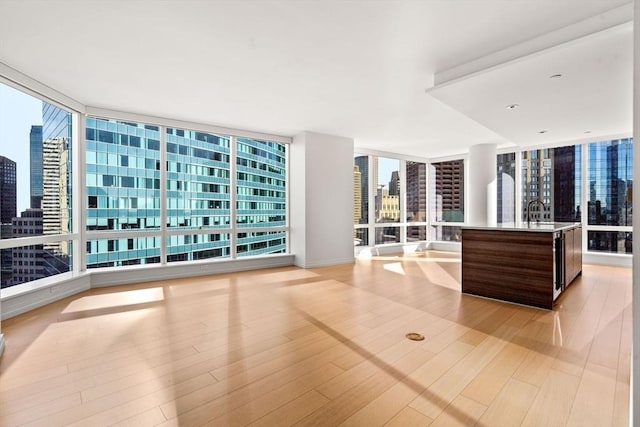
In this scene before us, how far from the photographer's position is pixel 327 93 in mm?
4305

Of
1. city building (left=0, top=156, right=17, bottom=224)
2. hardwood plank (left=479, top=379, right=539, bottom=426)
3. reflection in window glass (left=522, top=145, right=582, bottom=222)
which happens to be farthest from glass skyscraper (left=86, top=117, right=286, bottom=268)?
reflection in window glass (left=522, top=145, right=582, bottom=222)

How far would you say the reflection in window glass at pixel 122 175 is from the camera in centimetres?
496

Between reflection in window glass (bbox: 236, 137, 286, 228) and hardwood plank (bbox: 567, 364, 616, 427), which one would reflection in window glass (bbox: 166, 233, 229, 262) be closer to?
reflection in window glass (bbox: 236, 137, 286, 228)

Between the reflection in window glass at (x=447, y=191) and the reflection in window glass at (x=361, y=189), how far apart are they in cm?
273

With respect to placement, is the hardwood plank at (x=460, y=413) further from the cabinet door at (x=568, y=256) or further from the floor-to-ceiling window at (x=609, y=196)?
the floor-to-ceiling window at (x=609, y=196)

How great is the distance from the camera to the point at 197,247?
5879mm

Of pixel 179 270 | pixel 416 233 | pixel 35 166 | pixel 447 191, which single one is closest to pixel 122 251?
pixel 179 270

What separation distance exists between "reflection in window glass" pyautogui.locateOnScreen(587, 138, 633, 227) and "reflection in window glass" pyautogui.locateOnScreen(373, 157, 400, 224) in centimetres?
428

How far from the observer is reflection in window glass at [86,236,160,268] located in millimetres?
4973

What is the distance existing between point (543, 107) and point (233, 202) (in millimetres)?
5290

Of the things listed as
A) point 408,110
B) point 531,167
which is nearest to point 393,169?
point 531,167

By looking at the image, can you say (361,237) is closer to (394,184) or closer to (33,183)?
(394,184)

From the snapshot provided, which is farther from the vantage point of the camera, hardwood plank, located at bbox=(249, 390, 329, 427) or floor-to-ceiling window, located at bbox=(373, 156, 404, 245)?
floor-to-ceiling window, located at bbox=(373, 156, 404, 245)

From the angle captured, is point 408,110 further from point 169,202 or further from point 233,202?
point 169,202
